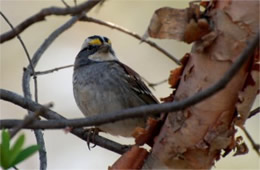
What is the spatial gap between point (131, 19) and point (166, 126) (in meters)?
3.79

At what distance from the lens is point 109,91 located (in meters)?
3.81

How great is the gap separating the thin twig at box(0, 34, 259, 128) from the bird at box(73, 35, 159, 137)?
173 cm

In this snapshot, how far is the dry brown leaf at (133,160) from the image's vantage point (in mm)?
2469

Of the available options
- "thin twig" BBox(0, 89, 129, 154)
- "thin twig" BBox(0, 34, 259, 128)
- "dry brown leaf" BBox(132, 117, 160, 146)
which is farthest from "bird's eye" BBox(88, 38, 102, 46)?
"thin twig" BBox(0, 34, 259, 128)

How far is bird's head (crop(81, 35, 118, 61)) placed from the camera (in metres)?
4.32

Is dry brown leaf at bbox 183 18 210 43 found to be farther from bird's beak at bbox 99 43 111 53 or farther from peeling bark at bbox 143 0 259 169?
bird's beak at bbox 99 43 111 53

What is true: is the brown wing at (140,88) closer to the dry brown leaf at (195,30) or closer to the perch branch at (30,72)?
the perch branch at (30,72)

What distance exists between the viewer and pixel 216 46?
2268 millimetres

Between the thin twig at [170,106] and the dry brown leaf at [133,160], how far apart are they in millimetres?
623

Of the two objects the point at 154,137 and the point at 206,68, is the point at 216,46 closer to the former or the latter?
the point at 206,68

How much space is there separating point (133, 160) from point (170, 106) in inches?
30.0

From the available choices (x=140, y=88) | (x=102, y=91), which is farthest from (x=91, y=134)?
(x=140, y=88)

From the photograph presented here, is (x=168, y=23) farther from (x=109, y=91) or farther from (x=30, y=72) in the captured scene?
(x=109, y=91)

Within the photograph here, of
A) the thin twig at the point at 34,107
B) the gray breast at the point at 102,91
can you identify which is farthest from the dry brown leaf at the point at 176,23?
the gray breast at the point at 102,91
